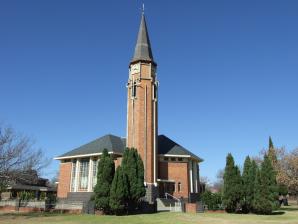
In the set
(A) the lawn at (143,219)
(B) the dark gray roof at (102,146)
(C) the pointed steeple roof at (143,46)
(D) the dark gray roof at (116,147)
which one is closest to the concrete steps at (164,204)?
(D) the dark gray roof at (116,147)

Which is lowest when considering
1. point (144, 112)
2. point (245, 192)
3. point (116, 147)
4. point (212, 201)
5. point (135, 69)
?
point (212, 201)

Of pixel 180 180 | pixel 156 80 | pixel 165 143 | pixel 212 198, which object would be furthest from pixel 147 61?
pixel 212 198

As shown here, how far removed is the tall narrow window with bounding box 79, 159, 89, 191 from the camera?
4293 centimetres

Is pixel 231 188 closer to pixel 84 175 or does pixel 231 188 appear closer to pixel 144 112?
pixel 144 112

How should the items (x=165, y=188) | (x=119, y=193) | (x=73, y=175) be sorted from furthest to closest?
(x=73, y=175) → (x=165, y=188) → (x=119, y=193)

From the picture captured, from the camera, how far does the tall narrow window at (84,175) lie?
141ft

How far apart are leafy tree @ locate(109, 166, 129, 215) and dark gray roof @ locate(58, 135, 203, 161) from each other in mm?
12194

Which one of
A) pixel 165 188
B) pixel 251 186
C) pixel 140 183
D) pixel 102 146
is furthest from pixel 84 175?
pixel 251 186

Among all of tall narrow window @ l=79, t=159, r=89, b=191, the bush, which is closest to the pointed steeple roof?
tall narrow window @ l=79, t=159, r=89, b=191

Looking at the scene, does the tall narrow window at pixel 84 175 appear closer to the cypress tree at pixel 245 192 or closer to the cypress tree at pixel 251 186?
the cypress tree at pixel 245 192

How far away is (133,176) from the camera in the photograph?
1246 inches

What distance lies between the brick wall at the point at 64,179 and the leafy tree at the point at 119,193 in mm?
16868

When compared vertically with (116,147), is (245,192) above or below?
below

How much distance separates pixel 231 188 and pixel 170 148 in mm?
14627
